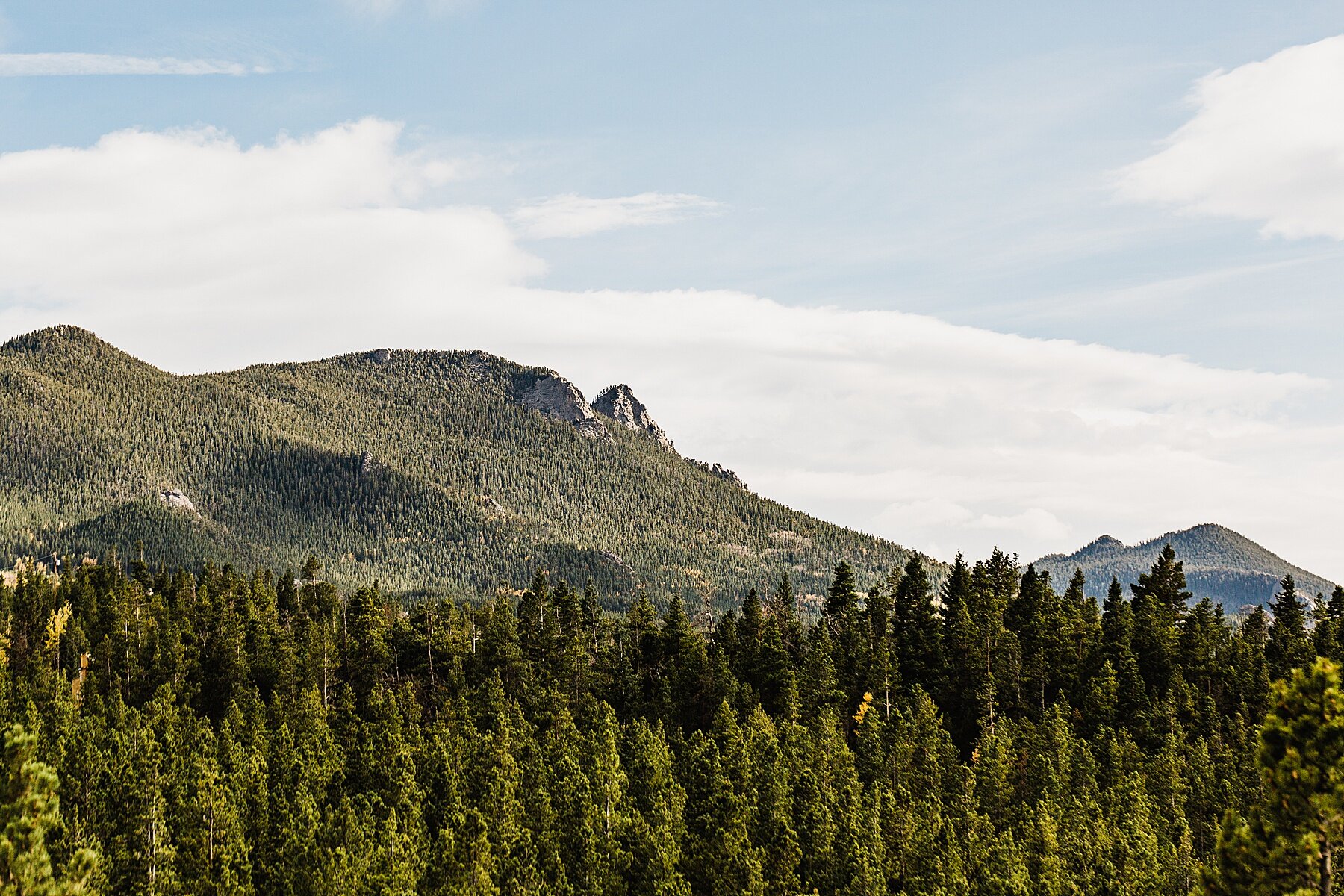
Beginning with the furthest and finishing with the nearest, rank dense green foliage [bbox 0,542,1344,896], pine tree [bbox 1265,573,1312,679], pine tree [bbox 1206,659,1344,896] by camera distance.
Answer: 1. pine tree [bbox 1265,573,1312,679]
2. dense green foliage [bbox 0,542,1344,896]
3. pine tree [bbox 1206,659,1344,896]

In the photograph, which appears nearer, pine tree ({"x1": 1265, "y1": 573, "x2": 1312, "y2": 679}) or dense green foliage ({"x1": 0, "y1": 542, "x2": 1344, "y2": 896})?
dense green foliage ({"x1": 0, "y1": 542, "x2": 1344, "y2": 896})

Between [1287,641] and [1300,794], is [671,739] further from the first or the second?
[1300,794]

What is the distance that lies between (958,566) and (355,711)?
75425 mm

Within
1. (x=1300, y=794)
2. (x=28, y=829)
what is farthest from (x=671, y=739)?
(x=28, y=829)

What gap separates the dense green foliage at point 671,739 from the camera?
7369cm

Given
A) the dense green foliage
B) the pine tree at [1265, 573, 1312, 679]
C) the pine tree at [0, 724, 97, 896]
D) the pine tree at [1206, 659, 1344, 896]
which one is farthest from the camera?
the pine tree at [1265, 573, 1312, 679]

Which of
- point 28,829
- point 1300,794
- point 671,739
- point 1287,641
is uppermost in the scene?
point 1287,641

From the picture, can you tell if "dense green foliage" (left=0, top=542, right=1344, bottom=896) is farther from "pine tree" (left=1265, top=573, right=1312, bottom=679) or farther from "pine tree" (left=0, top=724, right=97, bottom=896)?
"pine tree" (left=0, top=724, right=97, bottom=896)

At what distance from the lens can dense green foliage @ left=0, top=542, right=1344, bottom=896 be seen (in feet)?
242

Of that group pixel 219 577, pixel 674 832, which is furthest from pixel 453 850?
pixel 219 577

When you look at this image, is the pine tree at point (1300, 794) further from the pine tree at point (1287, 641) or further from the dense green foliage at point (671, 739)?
the pine tree at point (1287, 641)

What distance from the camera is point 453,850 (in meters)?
72.8

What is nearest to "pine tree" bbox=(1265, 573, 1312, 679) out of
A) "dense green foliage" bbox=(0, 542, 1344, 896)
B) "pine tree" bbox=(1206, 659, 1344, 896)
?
"dense green foliage" bbox=(0, 542, 1344, 896)

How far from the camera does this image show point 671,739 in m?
116
